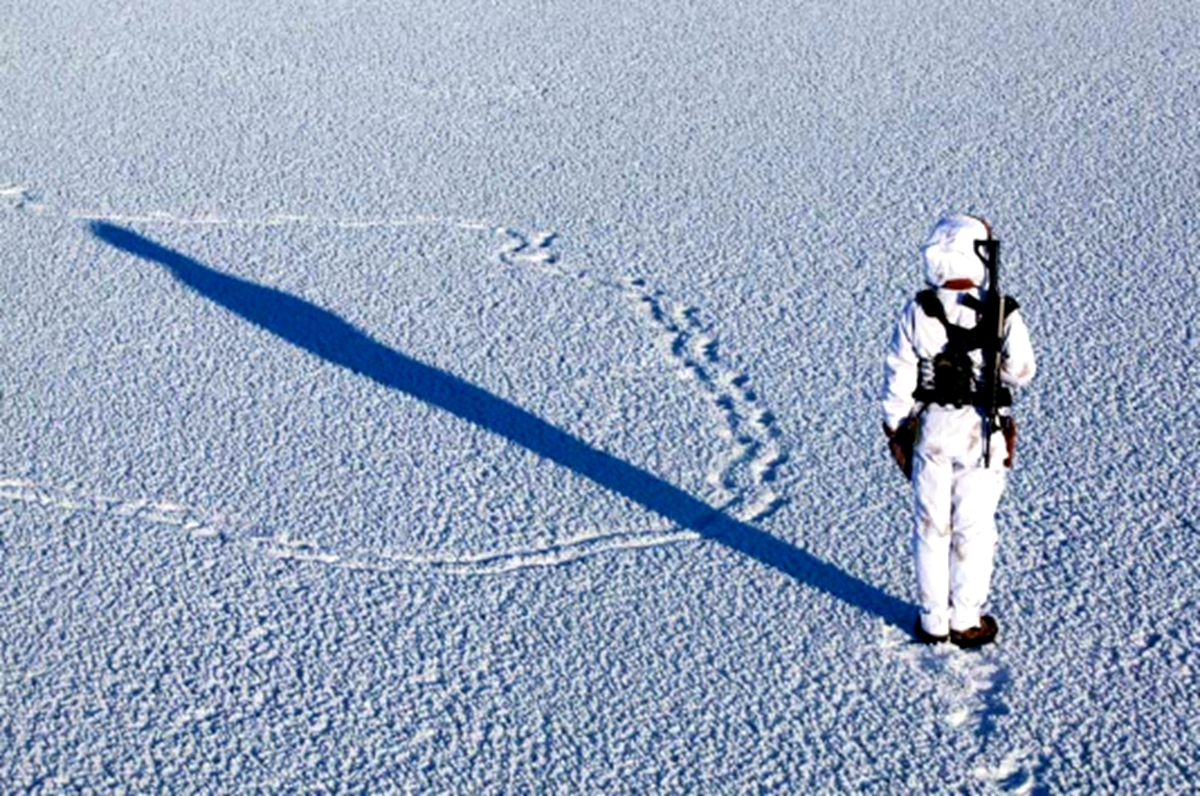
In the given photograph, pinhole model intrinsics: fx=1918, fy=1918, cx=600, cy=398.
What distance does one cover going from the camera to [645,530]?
502 centimetres

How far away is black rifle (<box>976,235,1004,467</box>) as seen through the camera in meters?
4.08

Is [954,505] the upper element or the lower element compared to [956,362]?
lower

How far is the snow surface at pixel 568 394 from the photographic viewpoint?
423 centimetres

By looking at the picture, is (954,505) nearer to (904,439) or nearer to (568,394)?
(904,439)

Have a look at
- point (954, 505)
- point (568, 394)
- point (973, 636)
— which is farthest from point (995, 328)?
point (568, 394)

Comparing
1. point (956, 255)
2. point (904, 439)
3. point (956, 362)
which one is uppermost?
point (956, 255)

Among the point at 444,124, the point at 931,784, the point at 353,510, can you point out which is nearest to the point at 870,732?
the point at 931,784

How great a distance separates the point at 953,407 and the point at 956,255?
339 mm

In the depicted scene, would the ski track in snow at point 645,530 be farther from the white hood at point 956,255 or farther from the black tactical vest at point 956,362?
the white hood at point 956,255

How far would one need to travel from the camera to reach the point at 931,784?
4.00 metres

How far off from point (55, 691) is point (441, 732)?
90 centimetres

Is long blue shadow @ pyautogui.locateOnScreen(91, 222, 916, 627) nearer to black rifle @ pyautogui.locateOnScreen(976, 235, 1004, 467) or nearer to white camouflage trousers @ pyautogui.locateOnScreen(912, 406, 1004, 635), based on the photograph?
white camouflage trousers @ pyautogui.locateOnScreen(912, 406, 1004, 635)

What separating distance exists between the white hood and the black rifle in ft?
0.07

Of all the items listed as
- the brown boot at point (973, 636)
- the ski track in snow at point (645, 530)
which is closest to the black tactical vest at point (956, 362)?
the brown boot at point (973, 636)
